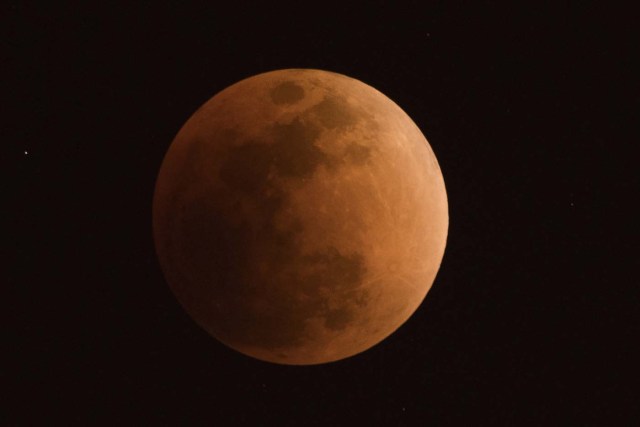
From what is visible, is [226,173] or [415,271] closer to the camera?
[226,173]

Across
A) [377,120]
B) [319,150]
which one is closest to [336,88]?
[377,120]

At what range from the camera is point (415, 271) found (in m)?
2.94

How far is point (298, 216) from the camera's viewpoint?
2.61m

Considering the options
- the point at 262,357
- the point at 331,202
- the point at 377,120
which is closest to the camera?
the point at 331,202

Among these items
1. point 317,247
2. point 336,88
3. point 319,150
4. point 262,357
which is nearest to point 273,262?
point 317,247

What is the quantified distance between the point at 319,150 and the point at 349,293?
2.15 ft

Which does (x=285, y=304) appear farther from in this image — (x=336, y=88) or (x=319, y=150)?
(x=336, y=88)

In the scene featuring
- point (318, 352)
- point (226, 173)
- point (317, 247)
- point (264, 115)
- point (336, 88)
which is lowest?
point (318, 352)

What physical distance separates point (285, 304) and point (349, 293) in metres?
0.29

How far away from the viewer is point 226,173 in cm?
269

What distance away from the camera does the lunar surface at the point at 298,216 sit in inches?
104

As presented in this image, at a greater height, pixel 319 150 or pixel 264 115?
pixel 264 115

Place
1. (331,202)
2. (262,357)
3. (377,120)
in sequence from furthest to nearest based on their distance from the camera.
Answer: (262,357) < (377,120) < (331,202)

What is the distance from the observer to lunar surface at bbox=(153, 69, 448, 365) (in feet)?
8.65
